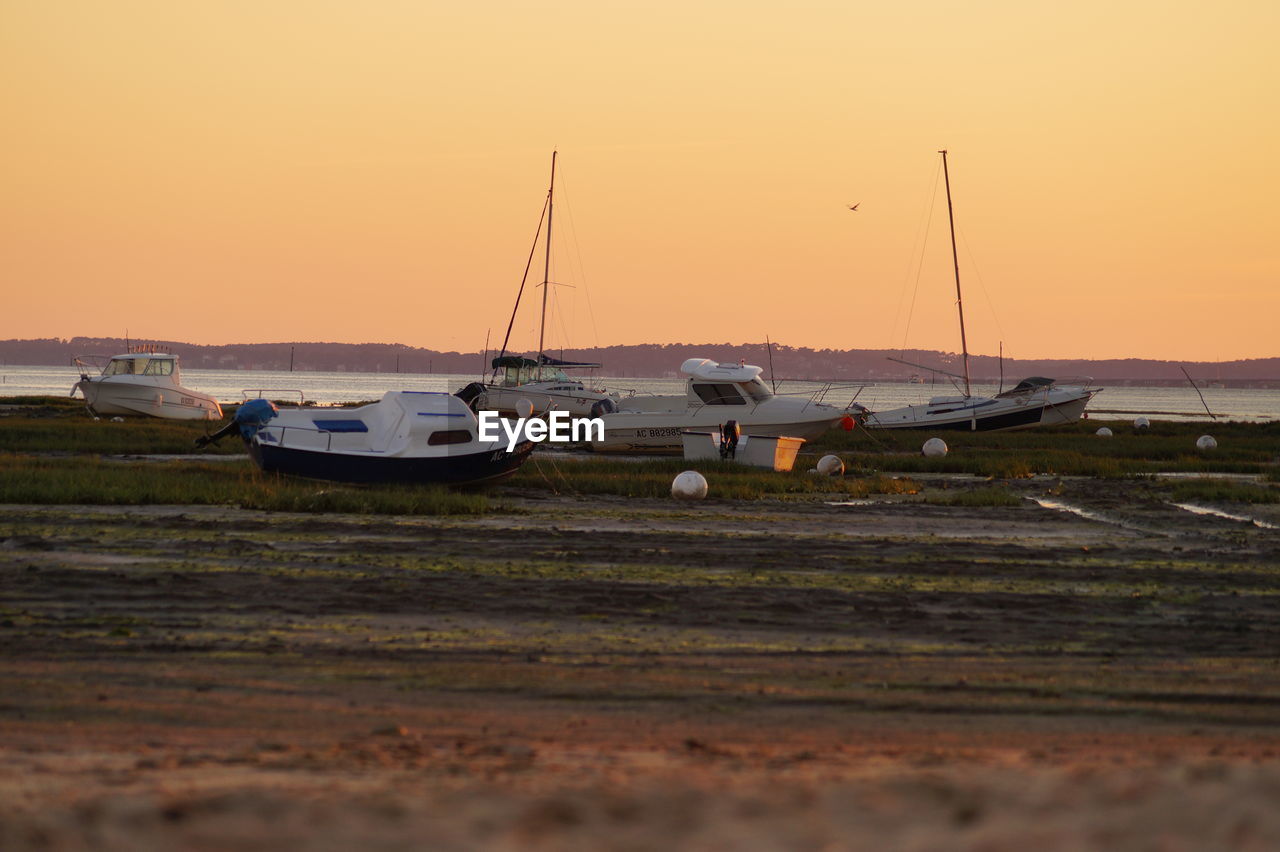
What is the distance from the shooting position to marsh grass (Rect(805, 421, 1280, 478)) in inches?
1344

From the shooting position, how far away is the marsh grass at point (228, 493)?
68.1 feet

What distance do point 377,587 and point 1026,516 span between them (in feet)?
42.0

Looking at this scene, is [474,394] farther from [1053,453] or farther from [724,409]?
[1053,453]

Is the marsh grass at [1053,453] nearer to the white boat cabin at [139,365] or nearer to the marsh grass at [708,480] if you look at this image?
the marsh grass at [708,480]

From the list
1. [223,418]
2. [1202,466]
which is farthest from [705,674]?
[223,418]

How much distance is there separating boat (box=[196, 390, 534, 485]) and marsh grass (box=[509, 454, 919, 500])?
191 centimetres

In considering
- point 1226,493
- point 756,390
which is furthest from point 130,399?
point 1226,493

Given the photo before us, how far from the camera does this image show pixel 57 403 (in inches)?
2813

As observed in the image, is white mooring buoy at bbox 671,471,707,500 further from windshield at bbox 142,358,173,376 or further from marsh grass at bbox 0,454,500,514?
windshield at bbox 142,358,173,376

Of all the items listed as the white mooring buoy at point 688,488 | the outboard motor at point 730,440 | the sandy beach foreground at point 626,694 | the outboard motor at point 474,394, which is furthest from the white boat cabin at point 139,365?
the sandy beach foreground at point 626,694

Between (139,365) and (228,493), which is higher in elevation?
(139,365)

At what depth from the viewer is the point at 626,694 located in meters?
8.87

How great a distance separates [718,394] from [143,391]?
26718mm

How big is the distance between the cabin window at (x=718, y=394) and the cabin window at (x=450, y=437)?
17960 mm
